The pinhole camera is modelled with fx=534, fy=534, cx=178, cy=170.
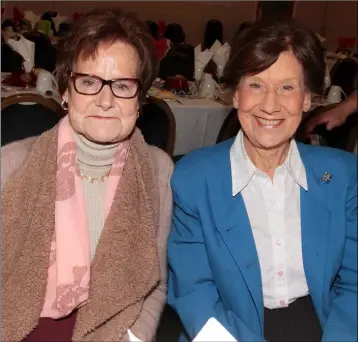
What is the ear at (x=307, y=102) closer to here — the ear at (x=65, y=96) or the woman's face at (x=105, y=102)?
the woman's face at (x=105, y=102)

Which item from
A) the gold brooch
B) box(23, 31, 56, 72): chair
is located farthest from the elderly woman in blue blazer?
box(23, 31, 56, 72): chair

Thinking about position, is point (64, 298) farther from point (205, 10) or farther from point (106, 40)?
point (205, 10)

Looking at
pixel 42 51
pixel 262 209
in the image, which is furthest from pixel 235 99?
pixel 42 51

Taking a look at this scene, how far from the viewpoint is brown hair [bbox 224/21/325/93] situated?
0.88 meters

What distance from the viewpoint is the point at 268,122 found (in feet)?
2.83

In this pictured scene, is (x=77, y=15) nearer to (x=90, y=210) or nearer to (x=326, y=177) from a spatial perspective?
(x=90, y=210)

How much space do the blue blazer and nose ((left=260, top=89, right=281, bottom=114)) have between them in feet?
0.28

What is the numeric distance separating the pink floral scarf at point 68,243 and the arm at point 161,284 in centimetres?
12

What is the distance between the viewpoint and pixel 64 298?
1.05 metres

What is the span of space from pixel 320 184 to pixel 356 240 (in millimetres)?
316

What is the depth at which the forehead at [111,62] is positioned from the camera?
3.23 feet

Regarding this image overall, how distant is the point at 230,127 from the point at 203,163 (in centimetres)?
10

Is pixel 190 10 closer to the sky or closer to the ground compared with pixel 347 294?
closer to the sky

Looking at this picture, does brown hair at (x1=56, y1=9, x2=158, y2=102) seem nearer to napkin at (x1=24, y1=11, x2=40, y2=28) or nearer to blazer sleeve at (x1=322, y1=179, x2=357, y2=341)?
blazer sleeve at (x1=322, y1=179, x2=357, y2=341)
